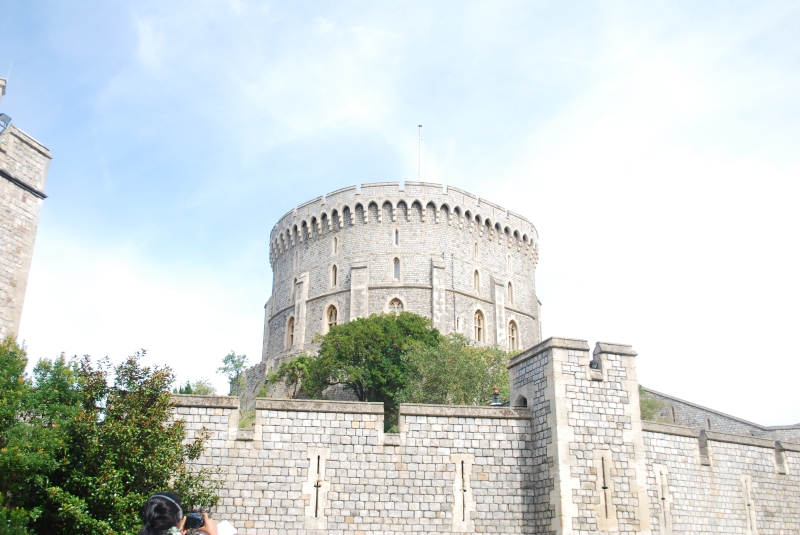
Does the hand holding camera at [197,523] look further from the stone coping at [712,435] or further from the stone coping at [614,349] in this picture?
the stone coping at [712,435]

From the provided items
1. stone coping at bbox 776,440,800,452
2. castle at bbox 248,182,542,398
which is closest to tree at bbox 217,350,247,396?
castle at bbox 248,182,542,398

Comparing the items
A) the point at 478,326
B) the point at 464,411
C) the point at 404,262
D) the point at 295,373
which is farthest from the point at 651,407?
the point at 464,411

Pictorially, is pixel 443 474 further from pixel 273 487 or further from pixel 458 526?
pixel 273 487

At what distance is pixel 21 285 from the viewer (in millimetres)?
17656

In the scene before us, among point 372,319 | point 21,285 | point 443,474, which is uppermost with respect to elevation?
point 372,319

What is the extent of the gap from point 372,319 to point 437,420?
24.8m

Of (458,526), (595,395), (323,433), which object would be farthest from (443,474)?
(595,395)

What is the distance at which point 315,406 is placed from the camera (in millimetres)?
15195

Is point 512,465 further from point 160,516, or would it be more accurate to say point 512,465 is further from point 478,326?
point 478,326

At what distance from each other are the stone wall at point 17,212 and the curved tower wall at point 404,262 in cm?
2894

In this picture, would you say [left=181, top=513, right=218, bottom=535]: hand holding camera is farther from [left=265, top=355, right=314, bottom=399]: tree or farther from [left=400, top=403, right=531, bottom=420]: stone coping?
[left=265, top=355, right=314, bottom=399]: tree

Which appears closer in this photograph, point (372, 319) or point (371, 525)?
point (371, 525)

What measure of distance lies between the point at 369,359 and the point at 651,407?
15042 millimetres

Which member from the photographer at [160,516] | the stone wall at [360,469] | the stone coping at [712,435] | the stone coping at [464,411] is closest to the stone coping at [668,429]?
the stone coping at [712,435]
